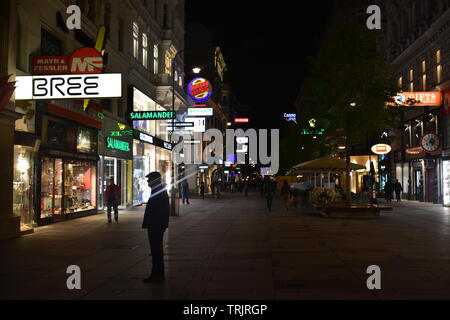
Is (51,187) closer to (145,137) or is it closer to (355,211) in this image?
(355,211)

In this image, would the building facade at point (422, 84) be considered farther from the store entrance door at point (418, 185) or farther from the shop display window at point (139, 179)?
the shop display window at point (139, 179)

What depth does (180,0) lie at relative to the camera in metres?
48.0

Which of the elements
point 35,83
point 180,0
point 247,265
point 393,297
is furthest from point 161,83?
point 393,297

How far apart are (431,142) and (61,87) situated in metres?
Result: 22.3

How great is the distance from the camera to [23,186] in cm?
1680

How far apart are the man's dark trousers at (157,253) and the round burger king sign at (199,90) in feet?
117

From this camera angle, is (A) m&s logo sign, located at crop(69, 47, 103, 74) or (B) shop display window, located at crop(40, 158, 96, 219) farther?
(B) shop display window, located at crop(40, 158, 96, 219)

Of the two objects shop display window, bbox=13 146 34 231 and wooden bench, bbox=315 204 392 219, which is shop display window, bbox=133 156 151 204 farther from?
shop display window, bbox=13 146 34 231

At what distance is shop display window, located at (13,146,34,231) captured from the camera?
16.4 meters

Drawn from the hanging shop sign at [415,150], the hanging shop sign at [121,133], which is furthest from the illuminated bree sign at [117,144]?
the hanging shop sign at [415,150]

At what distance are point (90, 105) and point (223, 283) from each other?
52.6 ft

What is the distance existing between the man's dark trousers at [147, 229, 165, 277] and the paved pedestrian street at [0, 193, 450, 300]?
30 cm

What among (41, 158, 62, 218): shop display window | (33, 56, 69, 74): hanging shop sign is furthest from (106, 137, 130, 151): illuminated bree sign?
(33, 56, 69, 74): hanging shop sign

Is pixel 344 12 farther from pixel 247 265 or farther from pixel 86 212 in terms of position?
pixel 247 265
